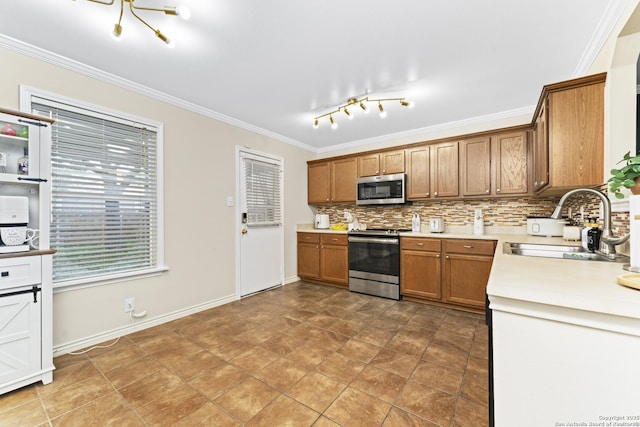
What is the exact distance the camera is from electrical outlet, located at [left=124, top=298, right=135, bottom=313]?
2.54 meters

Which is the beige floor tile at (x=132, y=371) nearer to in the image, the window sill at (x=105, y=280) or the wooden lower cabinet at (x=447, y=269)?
the window sill at (x=105, y=280)

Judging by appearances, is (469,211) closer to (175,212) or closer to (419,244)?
(419,244)

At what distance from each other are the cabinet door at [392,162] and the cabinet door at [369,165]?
0.27ft

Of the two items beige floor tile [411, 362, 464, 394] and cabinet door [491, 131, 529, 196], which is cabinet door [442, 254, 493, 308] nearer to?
cabinet door [491, 131, 529, 196]

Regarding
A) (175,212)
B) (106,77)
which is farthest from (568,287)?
(106,77)

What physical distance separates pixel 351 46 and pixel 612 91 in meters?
1.80

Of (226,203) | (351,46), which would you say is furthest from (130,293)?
(351,46)

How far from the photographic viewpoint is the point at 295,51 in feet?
6.84

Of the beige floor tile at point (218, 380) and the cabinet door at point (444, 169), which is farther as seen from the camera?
the cabinet door at point (444, 169)

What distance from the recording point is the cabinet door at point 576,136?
187cm

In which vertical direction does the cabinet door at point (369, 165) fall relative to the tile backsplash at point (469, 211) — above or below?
above

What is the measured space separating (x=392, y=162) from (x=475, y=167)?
1.10 m

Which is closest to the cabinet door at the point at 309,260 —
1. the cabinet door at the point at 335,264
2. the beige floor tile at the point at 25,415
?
the cabinet door at the point at 335,264

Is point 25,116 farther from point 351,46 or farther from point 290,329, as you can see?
point 290,329
